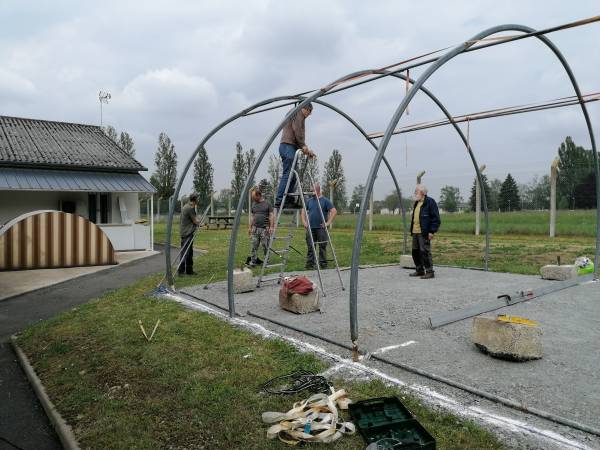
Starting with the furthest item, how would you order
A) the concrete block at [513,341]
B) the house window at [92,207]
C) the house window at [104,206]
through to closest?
the house window at [104,206] → the house window at [92,207] → the concrete block at [513,341]

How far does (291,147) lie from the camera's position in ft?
24.9

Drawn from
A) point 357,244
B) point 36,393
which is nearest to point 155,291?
point 36,393

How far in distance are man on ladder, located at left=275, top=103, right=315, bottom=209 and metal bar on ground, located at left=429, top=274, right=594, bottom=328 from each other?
320 cm

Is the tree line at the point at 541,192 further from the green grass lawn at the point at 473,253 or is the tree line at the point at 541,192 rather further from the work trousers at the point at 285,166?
the work trousers at the point at 285,166

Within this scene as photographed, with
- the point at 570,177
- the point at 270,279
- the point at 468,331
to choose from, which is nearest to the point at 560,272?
the point at 468,331

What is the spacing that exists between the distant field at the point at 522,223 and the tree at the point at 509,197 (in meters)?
0.60

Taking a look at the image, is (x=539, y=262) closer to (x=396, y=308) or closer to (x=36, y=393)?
(x=396, y=308)

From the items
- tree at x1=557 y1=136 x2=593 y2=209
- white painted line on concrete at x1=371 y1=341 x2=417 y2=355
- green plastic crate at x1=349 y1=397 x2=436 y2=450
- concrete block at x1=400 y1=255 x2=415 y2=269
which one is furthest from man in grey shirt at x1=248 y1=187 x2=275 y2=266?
tree at x1=557 y1=136 x2=593 y2=209

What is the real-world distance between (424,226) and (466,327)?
11.4ft

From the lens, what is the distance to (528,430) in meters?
2.79

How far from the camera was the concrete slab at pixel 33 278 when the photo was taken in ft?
28.6

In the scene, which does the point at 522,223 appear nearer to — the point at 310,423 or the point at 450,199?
the point at 450,199

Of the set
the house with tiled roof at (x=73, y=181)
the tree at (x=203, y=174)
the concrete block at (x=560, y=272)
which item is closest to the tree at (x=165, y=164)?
the tree at (x=203, y=174)

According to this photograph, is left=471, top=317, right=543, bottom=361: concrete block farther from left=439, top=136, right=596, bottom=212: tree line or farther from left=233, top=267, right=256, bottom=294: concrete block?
left=439, top=136, right=596, bottom=212: tree line
